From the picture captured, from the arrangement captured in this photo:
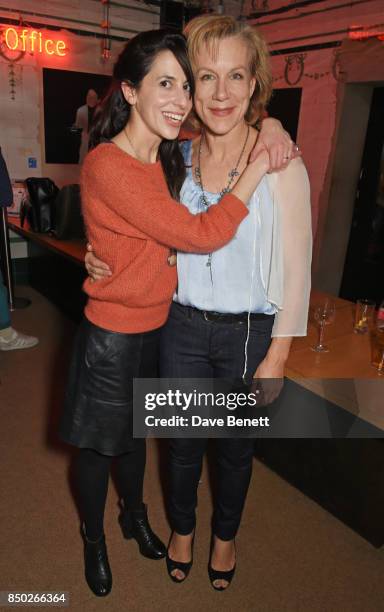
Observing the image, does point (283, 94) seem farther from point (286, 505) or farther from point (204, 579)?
point (204, 579)

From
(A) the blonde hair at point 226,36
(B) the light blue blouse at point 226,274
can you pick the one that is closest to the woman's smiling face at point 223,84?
(A) the blonde hair at point 226,36

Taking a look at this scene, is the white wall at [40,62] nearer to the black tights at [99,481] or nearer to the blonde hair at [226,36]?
the blonde hair at [226,36]

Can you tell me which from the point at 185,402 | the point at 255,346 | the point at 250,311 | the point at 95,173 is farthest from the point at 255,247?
the point at 185,402

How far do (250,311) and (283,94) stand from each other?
11.7 ft

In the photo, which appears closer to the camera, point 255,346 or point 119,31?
point 255,346

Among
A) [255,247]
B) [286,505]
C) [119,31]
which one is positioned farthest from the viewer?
[119,31]

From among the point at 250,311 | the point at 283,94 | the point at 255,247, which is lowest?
the point at 250,311

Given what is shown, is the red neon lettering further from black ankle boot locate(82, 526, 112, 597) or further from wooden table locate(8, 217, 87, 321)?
black ankle boot locate(82, 526, 112, 597)

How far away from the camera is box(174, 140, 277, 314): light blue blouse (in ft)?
4.42

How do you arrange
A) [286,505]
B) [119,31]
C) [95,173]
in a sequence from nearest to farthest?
[95,173], [286,505], [119,31]

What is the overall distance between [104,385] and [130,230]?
1.61ft

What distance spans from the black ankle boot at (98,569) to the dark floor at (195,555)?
0.11ft

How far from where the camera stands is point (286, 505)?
2.15m

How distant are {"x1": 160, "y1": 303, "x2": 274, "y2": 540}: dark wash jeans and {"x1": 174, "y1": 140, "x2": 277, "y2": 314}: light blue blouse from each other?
0.19ft
